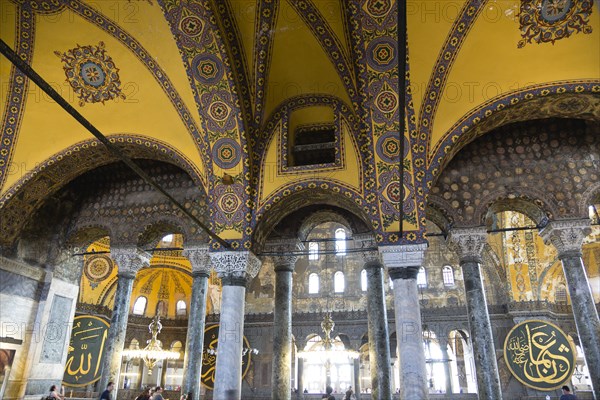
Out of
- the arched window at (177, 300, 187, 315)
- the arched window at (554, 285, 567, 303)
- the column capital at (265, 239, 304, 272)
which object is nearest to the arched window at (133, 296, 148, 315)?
the arched window at (177, 300, 187, 315)

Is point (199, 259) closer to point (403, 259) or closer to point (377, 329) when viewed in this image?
point (377, 329)

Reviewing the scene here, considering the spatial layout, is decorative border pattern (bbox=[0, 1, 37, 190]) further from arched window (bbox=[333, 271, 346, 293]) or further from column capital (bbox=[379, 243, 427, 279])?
arched window (bbox=[333, 271, 346, 293])

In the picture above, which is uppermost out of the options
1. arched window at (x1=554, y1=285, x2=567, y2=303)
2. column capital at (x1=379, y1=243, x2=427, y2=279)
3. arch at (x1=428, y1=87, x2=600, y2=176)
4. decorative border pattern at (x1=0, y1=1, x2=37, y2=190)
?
decorative border pattern at (x1=0, y1=1, x2=37, y2=190)

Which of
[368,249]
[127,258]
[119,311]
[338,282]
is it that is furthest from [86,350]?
[338,282]

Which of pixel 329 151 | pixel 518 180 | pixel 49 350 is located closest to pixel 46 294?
pixel 49 350

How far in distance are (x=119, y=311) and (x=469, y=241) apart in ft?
23.5

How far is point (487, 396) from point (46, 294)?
940cm

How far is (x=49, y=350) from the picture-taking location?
32.8ft

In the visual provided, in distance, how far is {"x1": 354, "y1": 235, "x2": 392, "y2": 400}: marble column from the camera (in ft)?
25.8

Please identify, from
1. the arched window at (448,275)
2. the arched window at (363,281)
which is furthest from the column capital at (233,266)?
the arched window at (448,275)

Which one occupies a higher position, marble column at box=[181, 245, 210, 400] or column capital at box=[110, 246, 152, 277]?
column capital at box=[110, 246, 152, 277]

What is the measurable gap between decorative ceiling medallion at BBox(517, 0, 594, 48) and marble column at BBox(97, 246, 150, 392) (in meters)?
8.62

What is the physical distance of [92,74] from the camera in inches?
333

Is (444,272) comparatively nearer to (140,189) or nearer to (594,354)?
(594,354)
